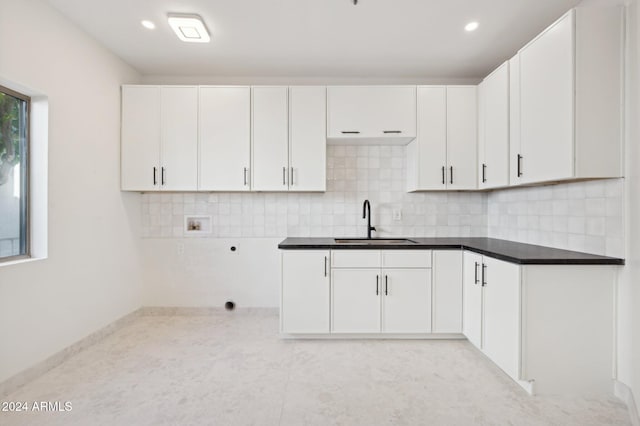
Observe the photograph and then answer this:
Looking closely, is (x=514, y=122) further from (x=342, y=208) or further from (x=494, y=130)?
(x=342, y=208)

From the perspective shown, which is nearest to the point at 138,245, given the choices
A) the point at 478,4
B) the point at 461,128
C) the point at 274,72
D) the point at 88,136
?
the point at 88,136

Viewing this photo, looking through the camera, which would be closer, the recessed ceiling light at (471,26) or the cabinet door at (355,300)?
the recessed ceiling light at (471,26)

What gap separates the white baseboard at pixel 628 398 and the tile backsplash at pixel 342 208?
1.66 m

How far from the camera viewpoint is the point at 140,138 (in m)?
3.00

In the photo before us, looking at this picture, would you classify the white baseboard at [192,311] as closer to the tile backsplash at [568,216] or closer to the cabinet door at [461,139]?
the cabinet door at [461,139]

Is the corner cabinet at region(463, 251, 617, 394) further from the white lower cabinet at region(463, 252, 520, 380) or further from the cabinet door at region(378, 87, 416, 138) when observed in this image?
the cabinet door at region(378, 87, 416, 138)

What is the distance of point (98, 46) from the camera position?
8.86 feet

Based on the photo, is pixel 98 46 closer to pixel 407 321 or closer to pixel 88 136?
pixel 88 136

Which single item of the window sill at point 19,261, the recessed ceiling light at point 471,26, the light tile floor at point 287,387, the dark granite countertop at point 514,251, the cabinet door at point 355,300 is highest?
the recessed ceiling light at point 471,26

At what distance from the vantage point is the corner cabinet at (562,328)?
187 cm

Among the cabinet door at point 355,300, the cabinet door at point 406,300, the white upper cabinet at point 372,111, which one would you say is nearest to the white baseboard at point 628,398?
the cabinet door at point 406,300

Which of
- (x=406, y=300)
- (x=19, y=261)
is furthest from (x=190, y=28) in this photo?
(x=406, y=300)

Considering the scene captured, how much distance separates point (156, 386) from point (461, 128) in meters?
3.21

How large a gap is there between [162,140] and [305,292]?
1.98m
